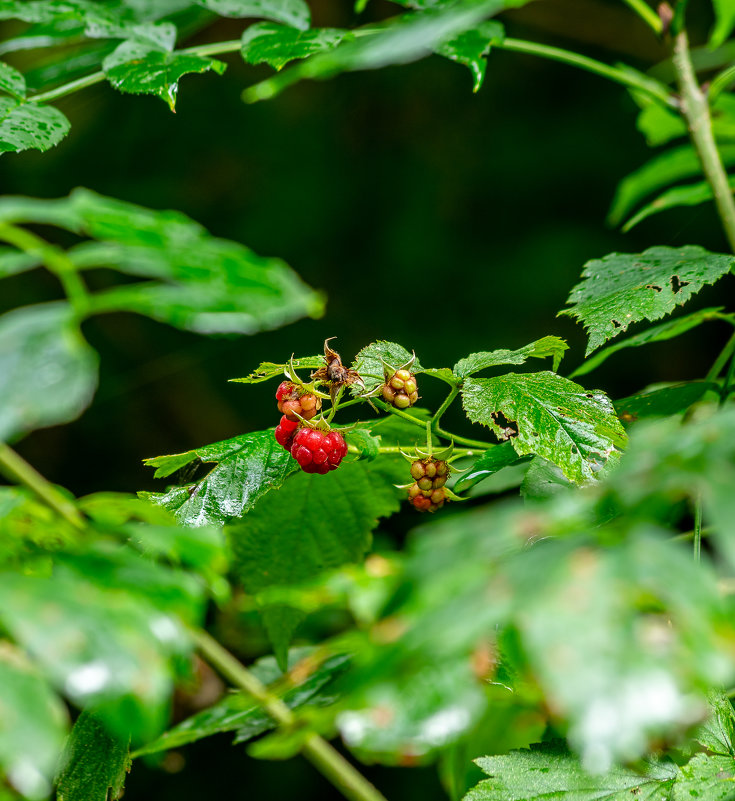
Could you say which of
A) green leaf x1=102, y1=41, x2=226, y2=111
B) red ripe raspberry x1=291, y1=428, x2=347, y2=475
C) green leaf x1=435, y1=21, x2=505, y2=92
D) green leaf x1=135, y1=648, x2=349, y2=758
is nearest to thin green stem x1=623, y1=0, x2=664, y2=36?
green leaf x1=435, y1=21, x2=505, y2=92

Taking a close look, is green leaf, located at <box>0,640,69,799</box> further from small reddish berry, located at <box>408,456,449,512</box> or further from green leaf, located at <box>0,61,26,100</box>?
green leaf, located at <box>0,61,26,100</box>

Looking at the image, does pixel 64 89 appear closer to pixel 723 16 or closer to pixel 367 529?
pixel 367 529

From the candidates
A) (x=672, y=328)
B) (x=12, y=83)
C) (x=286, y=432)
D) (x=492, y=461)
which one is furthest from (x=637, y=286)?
(x=12, y=83)

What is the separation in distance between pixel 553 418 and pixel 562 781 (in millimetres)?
231

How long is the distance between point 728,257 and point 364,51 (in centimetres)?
33

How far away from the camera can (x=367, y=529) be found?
66 centimetres

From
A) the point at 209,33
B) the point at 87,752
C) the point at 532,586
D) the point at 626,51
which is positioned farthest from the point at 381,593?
the point at 209,33

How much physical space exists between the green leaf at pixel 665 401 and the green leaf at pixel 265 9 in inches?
17.6

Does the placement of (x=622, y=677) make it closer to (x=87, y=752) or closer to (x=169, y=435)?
(x=87, y=752)

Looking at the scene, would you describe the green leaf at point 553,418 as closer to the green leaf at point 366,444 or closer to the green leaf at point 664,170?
the green leaf at point 366,444

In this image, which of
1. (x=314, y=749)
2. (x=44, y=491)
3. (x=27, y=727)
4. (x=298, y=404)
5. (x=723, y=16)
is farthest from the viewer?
(x=723, y=16)

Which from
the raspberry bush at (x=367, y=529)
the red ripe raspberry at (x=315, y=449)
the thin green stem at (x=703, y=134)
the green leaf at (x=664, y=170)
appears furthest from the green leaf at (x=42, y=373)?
the green leaf at (x=664, y=170)

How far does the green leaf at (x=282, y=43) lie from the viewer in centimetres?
64

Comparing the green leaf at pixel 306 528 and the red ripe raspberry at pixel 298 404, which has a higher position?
the red ripe raspberry at pixel 298 404
